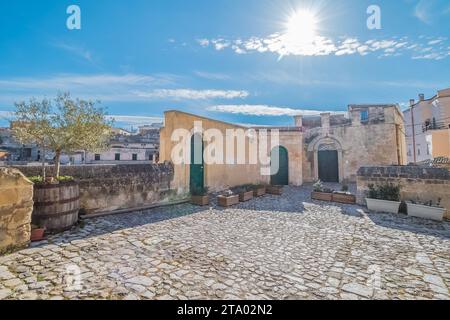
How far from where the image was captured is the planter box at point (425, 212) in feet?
19.3

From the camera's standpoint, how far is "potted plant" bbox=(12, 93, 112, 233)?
4.21m

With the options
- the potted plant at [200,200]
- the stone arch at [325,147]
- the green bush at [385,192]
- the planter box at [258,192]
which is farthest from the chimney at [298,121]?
the potted plant at [200,200]

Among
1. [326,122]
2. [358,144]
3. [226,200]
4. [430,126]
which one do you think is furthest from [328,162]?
[430,126]

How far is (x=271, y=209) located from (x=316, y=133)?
10477mm

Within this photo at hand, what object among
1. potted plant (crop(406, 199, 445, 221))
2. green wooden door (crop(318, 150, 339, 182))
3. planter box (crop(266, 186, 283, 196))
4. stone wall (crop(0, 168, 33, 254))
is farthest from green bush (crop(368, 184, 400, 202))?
stone wall (crop(0, 168, 33, 254))

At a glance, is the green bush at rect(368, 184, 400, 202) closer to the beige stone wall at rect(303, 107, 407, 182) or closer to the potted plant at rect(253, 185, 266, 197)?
the potted plant at rect(253, 185, 266, 197)

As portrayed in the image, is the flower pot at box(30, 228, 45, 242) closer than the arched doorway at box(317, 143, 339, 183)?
Yes

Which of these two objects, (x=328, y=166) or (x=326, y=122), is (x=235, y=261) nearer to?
(x=328, y=166)

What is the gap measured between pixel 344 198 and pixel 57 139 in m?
9.40

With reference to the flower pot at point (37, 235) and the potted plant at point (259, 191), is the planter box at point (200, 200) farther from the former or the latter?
the flower pot at point (37, 235)

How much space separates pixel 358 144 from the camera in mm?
14453

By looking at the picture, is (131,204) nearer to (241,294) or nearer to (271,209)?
(271,209)

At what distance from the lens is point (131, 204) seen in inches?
261

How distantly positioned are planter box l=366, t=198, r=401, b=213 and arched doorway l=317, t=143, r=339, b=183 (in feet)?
27.0
